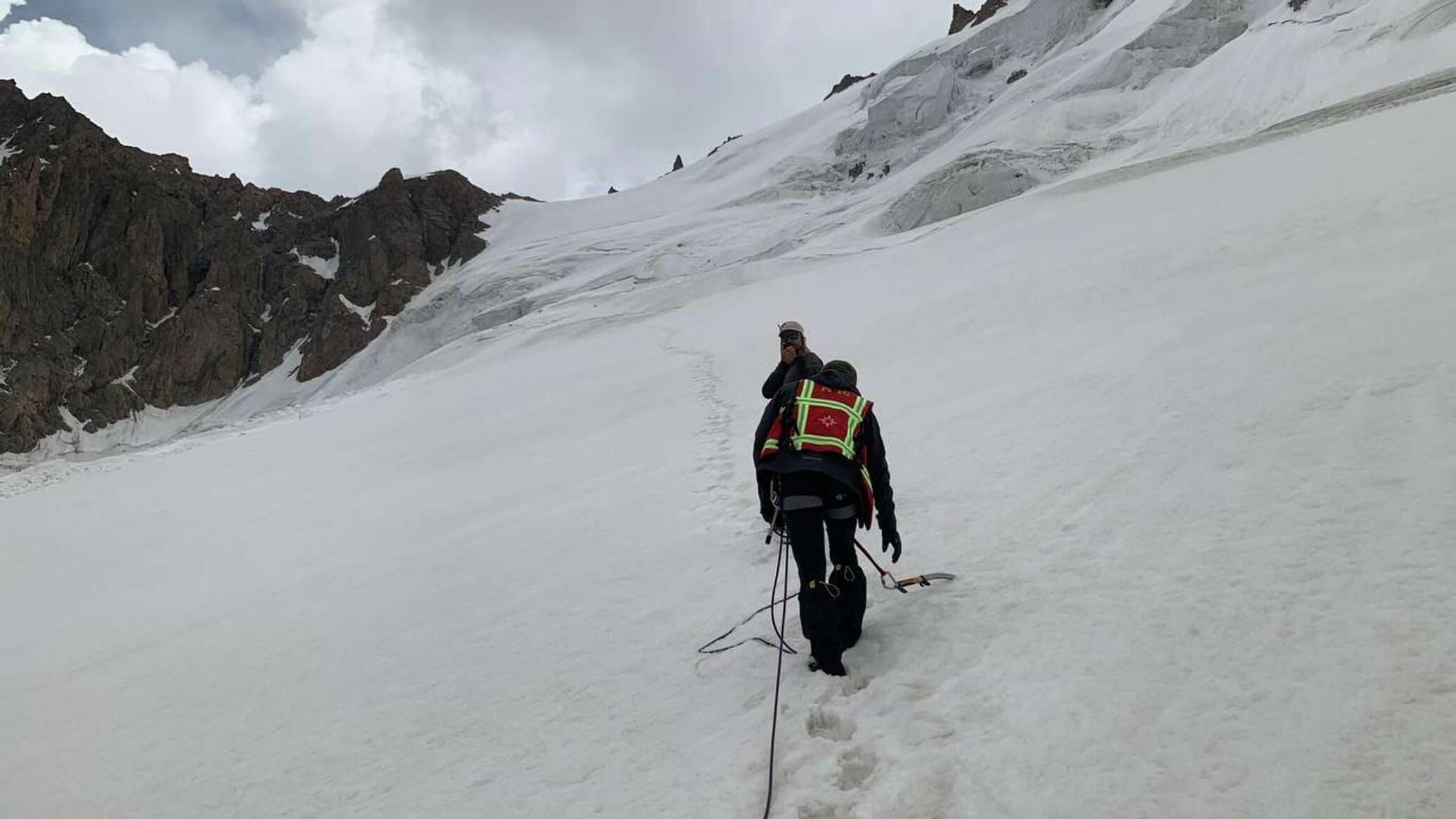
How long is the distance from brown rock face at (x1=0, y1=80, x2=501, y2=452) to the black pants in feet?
239

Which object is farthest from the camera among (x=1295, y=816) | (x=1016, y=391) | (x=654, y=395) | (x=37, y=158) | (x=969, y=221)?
(x=37, y=158)

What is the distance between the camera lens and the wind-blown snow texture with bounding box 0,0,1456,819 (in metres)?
2.80

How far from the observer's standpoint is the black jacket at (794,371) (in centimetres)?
488

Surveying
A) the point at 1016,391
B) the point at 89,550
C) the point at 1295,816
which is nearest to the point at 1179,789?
the point at 1295,816

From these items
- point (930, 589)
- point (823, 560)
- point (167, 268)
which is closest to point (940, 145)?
point (930, 589)

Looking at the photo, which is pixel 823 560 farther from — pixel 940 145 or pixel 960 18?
pixel 960 18

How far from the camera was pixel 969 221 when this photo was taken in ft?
83.2

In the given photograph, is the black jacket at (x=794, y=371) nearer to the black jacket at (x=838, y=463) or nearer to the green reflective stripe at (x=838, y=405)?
the black jacket at (x=838, y=463)

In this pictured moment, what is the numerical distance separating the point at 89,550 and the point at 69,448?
71630mm

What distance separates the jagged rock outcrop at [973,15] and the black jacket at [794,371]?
87.0 metres

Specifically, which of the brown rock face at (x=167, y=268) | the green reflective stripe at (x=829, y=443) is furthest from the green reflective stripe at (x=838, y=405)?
the brown rock face at (x=167, y=268)

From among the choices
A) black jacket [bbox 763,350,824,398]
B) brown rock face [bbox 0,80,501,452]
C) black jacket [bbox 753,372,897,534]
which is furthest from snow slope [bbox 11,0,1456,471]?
black jacket [bbox 753,372,897,534]

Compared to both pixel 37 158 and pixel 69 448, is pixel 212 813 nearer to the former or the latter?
pixel 69 448

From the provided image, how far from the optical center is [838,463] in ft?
11.9
